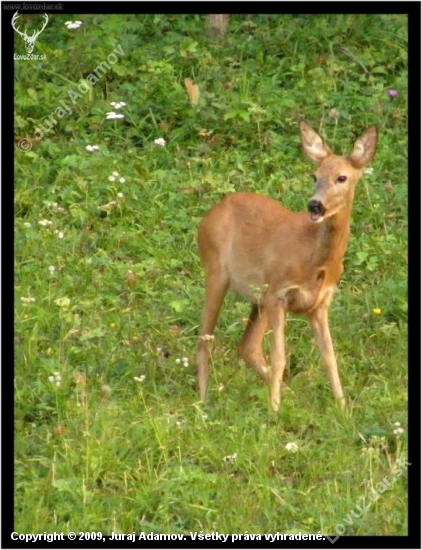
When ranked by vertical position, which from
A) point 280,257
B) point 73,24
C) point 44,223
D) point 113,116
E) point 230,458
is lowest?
point 230,458

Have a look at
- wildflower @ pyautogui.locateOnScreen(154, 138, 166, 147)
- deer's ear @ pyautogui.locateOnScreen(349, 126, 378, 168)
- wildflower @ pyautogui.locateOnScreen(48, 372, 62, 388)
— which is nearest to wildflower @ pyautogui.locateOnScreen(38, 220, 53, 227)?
wildflower @ pyautogui.locateOnScreen(154, 138, 166, 147)

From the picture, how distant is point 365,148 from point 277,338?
1201mm

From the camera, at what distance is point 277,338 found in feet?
27.1

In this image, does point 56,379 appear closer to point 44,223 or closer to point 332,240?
point 332,240

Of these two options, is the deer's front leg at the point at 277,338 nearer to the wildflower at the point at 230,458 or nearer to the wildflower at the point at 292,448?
the wildflower at the point at 292,448

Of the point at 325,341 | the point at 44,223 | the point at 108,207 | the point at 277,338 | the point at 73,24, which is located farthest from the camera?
the point at 73,24

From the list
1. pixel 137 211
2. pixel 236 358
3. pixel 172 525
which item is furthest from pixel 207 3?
pixel 172 525

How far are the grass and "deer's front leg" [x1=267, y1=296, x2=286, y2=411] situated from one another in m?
0.15

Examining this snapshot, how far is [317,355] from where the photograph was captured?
28.7 ft

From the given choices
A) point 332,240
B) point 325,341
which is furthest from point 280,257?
point 325,341

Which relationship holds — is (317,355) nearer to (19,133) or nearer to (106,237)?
(106,237)

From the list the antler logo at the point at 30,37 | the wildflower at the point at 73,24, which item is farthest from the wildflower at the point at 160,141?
the antler logo at the point at 30,37

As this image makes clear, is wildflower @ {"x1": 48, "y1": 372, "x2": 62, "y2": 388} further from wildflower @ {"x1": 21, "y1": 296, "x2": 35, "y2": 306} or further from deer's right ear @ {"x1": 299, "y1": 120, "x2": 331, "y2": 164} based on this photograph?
deer's right ear @ {"x1": 299, "y1": 120, "x2": 331, "y2": 164}

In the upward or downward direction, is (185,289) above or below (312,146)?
below
